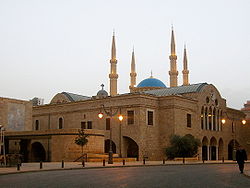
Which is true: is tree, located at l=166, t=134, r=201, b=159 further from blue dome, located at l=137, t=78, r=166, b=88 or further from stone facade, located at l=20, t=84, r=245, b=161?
blue dome, located at l=137, t=78, r=166, b=88

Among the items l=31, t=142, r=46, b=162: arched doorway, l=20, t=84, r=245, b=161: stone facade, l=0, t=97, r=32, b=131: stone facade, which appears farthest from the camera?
l=20, t=84, r=245, b=161: stone facade

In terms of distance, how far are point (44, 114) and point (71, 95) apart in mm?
7273

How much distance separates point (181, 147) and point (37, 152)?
1625 cm

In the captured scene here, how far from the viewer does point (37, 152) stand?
4650 cm

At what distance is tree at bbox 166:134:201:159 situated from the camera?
4500 centimetres

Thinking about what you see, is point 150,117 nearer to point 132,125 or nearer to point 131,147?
point 132,125

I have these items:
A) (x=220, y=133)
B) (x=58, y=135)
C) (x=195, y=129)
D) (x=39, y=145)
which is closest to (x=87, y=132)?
(x=58, y=135)

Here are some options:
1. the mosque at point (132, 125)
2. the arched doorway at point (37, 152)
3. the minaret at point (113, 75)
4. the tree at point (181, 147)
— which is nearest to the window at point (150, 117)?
the mosque at point (132, 125)

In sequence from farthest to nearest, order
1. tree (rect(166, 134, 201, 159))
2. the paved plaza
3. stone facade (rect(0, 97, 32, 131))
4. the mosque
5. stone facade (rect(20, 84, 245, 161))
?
stone facade (rect(20, 84, 245, 161)) < tree (rect(166, 134, 201, 159)) < stone facade (rect(0, 97, 32, 131)) < the mosque < the paved plaza

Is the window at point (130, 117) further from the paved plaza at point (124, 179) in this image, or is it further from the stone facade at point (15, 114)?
the paved plaza at point (124, 179)

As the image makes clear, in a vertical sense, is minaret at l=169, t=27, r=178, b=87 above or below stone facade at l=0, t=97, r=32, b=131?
above

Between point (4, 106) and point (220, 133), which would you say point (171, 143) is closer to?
point (220, 133)

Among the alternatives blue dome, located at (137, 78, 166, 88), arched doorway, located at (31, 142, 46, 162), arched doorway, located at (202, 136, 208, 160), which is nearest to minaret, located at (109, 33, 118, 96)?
blue dome, located at (137, 78, 166, 88)

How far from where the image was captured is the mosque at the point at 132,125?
42.1 m
